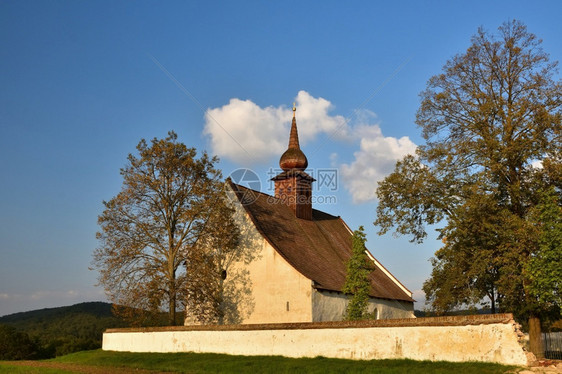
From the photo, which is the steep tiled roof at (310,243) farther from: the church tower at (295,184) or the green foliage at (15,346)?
the green foliage at (15,346)

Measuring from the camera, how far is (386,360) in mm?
16984

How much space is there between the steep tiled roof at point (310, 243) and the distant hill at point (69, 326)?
14082 mm

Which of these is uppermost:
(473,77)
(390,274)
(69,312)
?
(473,77)

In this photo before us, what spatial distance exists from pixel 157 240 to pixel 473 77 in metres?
18.7

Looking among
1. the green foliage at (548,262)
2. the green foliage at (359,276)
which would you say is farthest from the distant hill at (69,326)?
the green foliage at (548,262)

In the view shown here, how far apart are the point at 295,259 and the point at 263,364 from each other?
12.1 metres

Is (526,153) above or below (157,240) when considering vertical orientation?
above

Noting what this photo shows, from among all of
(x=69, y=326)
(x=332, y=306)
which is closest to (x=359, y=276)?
(x=332, y=306)

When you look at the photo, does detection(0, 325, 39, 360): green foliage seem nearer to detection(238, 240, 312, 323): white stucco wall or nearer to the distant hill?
the distant hill

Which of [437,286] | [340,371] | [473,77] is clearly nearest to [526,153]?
[473,77]

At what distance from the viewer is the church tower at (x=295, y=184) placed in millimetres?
38594

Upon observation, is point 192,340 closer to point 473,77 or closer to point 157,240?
point 157,240

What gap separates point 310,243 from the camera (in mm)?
35219

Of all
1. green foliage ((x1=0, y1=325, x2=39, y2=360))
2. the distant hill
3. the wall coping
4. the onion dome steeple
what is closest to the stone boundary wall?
the wall coping
